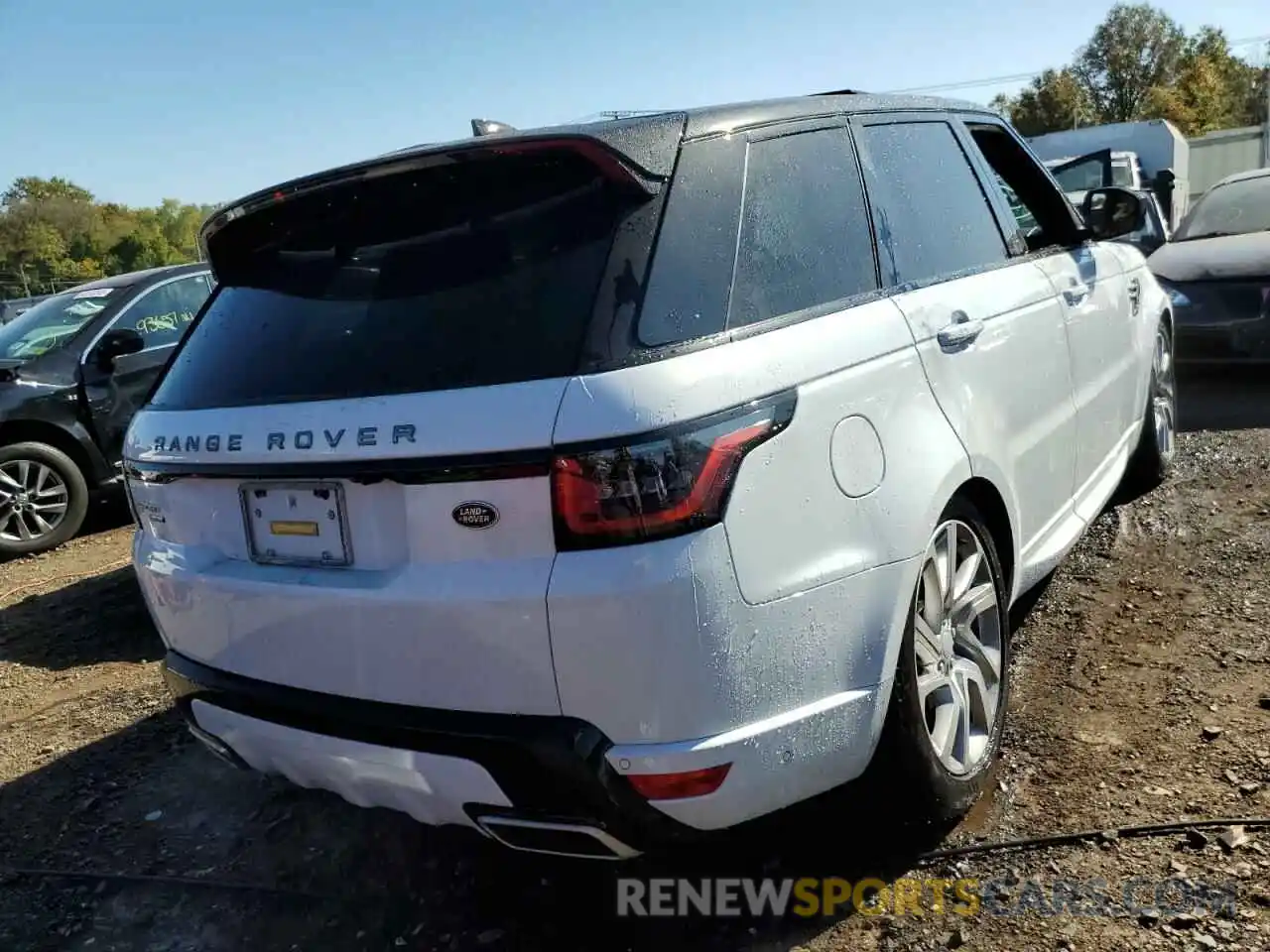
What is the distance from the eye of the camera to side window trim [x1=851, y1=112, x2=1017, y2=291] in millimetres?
2705

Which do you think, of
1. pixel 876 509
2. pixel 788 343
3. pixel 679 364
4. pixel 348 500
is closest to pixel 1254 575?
pixel 876 509

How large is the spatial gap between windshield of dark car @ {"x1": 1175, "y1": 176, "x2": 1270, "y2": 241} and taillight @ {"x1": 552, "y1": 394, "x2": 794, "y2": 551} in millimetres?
7560

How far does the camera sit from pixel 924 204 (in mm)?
3008

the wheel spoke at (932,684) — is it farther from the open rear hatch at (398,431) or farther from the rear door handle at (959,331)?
the open rear hatch at (398,431)

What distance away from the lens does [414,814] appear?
2266mm

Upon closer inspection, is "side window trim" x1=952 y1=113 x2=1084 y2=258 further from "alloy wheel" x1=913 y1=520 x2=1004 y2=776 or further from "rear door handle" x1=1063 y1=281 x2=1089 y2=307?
"alloy wheel" x1=913 y1=520 x2=1004 y2=776

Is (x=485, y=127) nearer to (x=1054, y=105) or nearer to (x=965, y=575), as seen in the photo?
(x=965, y=575)

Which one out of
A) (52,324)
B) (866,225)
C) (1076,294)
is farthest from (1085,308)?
(52,324)

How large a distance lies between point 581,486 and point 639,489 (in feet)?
0.34

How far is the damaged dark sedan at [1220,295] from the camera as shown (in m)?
6.88

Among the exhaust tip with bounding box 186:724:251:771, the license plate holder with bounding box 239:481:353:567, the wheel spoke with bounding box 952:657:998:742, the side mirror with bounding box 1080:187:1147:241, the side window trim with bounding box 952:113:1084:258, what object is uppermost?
the side window trim with bounding box 952:113:1084:258

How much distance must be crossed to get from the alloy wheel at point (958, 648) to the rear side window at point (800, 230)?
0.65 m

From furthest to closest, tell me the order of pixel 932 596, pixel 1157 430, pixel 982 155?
1. pixel 1157 430
2. pixel 982 155
3. pixel 932 596

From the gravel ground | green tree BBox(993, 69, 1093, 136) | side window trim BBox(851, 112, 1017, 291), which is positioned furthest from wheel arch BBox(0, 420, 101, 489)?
green tree BBox(993, 69, 1093, 136)
